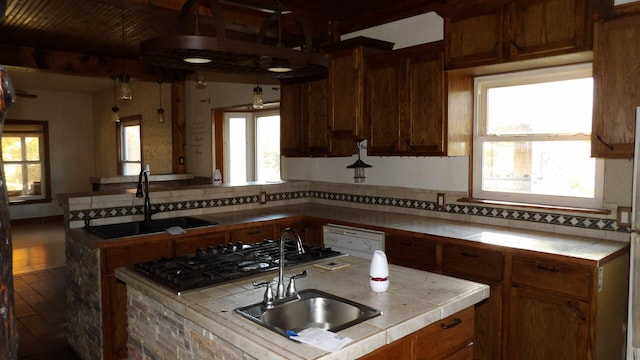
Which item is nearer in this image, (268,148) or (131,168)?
(268,148)

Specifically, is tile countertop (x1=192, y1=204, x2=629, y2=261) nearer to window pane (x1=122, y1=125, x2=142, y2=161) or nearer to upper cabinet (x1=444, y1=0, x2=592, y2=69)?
upper cabinet (x1=444, y1=0, x2=592, y2=69)

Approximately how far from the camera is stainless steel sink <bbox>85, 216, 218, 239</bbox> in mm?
3656

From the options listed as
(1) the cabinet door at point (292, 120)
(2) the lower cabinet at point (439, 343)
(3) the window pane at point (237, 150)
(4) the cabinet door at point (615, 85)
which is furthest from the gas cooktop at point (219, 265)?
(3) the window pane at point (237, 150)

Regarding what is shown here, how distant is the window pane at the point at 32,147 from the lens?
372 inches

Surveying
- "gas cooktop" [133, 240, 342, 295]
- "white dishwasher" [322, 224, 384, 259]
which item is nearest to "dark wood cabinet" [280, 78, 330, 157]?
"white dishwasher" [322, 224, 384, 259]

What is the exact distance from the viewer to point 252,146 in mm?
6559

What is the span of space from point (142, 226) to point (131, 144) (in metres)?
5.84

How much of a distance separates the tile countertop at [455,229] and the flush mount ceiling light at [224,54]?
176 cm

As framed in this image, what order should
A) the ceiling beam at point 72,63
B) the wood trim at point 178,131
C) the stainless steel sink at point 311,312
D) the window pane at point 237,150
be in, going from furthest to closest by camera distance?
the wood trim at point 178,131 < the window pane at point 237,150 < the ceiling beam at point 72,63 < the stainless steel sink at point 311,312

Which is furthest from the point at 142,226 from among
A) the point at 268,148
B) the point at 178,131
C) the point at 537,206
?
the point at 178,131

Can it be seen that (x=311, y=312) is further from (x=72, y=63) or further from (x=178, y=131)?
(x=178, y=131)

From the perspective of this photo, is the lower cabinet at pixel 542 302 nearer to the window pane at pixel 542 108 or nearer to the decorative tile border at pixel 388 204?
the decorative tile border at pixel 388 204

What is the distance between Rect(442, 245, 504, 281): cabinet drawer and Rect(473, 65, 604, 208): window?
2.65 ft

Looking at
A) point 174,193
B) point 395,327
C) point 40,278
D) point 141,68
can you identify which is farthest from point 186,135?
point 395,327
